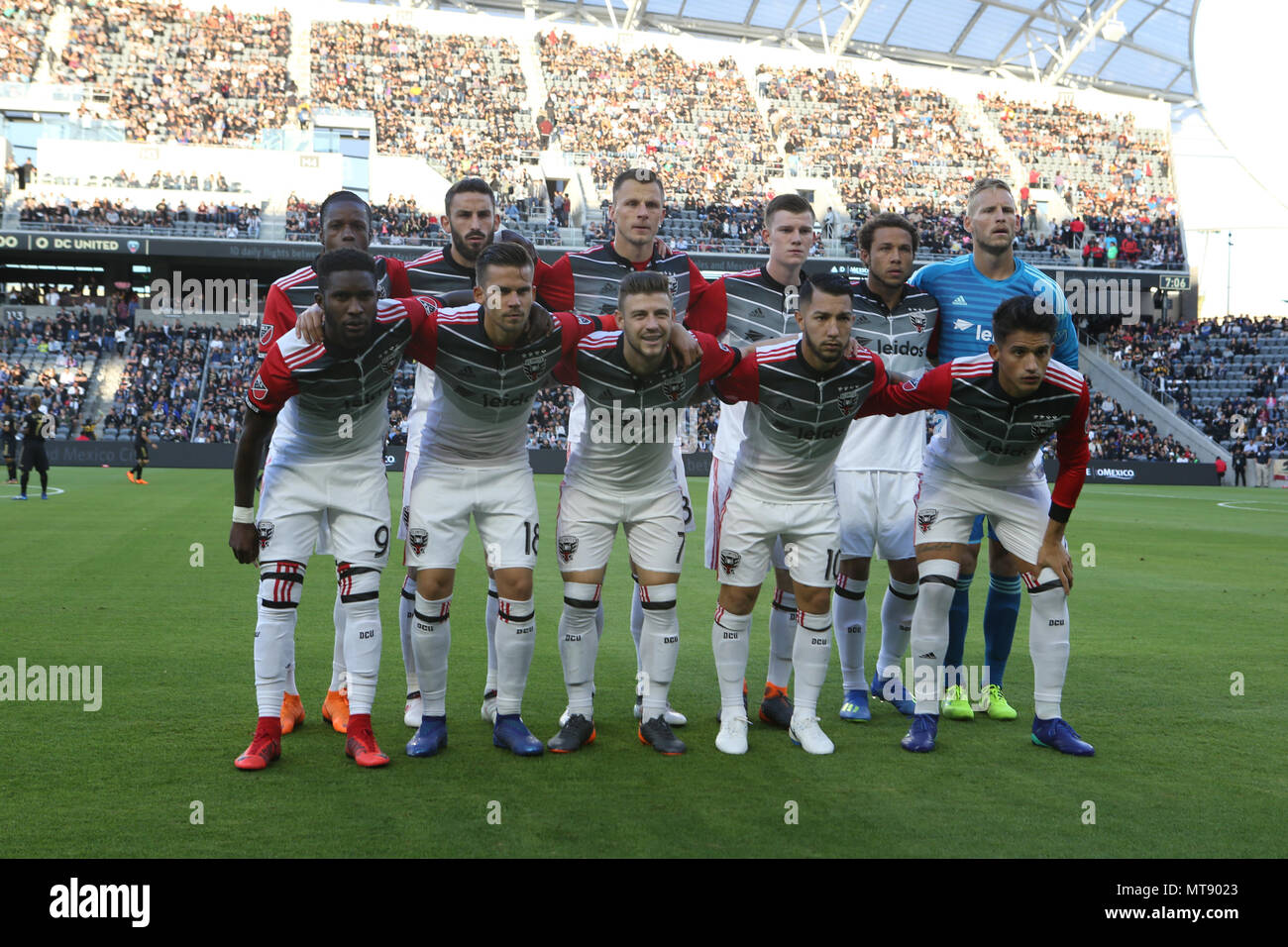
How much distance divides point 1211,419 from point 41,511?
115ft

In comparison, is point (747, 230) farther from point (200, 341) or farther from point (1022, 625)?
point (1022, 625)

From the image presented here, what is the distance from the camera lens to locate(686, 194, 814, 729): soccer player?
5.93m

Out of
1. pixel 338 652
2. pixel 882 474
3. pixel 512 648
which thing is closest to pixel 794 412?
pixel 882 474

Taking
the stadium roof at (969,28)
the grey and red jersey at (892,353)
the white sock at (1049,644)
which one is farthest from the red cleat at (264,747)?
the stadium roof at (969,28)

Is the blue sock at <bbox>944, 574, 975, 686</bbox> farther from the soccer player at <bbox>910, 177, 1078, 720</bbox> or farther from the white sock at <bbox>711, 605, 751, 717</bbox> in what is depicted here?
the white sock at <bbox>711, 605, 751, 717</bbox>

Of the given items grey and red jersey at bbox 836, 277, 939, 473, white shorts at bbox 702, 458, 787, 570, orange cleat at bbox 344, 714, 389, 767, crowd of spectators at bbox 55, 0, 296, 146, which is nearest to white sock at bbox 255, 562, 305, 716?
orange cleat at bbox 344, 714, 389, 767

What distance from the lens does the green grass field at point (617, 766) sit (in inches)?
153

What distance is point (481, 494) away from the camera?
5191 mm

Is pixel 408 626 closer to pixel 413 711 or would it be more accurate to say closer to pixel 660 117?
pixel 413 711

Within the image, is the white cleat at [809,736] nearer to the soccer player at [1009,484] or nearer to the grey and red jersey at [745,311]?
the soccer player at [1009,484]

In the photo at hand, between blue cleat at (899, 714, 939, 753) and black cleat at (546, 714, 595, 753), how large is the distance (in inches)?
57.5

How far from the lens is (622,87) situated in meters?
50.1

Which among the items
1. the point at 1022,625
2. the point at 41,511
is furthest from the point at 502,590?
the point at 41,511

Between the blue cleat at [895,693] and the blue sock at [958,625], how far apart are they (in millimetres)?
247
